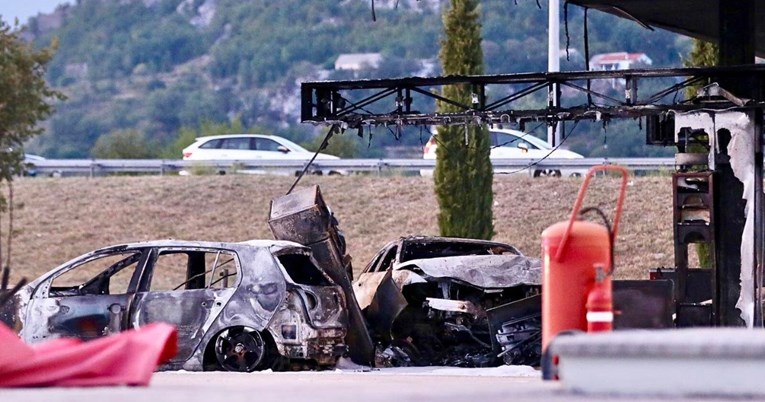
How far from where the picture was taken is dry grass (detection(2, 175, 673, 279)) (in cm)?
3591

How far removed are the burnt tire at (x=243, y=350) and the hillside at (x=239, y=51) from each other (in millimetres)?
95252

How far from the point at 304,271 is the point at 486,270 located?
91.5 inches

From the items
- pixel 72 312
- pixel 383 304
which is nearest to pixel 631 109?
pixel 383 304

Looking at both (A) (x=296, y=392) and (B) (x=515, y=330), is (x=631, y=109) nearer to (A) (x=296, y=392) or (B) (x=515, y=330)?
(B) (x=515, y=330)

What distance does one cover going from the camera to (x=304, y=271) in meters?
17.5

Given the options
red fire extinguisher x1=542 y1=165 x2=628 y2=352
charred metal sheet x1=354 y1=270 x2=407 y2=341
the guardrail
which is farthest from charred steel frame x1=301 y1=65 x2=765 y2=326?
the guardrail

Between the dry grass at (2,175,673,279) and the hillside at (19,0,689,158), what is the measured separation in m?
70.4

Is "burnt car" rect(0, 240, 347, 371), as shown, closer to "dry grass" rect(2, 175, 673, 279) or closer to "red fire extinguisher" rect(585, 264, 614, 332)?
"red fire extinguisher" rect(585, 264, 614, 332)

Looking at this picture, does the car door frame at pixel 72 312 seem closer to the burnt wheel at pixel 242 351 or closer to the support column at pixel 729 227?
the burnt wheel at pixel 242 351

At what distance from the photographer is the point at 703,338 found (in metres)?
9.60

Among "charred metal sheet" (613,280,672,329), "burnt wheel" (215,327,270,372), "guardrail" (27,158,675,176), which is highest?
"guardrail" (27,158,675,176)

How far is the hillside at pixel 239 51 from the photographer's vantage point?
5197 inches

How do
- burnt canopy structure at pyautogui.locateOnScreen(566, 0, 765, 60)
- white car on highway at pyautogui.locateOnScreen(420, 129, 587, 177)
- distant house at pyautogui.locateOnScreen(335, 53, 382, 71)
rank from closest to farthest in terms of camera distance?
burnt canopy structure at pyautogui.locateOnScreen(566, 0, 765, 60) < white car on highway at pyautogui.locateOnScreen(420, 129, 587, 177) < distant house at pyautogui.locateOnScreen(335, 53, 382, 71)

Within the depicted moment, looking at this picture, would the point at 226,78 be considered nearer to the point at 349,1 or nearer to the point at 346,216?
the point at 349,1
